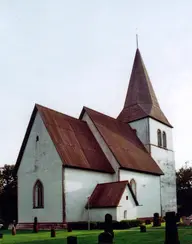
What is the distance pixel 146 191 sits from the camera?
3875cm

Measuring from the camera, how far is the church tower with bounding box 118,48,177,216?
146ft

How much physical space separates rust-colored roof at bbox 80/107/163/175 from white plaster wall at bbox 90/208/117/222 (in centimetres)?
572

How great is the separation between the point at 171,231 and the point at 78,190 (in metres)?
18.6

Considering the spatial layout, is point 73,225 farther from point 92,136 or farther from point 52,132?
point 92,136

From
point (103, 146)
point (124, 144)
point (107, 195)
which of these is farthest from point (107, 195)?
point (124, 144)

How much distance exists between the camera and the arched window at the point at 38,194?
32662 millimetres

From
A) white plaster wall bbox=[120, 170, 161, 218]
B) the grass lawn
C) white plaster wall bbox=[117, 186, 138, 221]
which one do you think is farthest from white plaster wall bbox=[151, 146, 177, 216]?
the grass lawn

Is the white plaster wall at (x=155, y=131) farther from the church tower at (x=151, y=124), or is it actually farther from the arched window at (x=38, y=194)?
the arched window at (x=38, y=194)

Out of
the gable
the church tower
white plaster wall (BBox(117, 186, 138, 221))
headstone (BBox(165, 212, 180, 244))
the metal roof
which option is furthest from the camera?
the church tower

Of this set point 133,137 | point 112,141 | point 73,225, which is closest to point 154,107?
point 133,137

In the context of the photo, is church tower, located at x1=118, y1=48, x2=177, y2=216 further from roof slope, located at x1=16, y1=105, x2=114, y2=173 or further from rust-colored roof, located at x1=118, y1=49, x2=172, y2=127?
roof slope, located at x1=16, y1=105, x2=114, y2=173

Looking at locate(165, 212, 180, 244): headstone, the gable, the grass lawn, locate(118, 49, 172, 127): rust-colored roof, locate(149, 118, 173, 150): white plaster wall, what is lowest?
the grass lawn

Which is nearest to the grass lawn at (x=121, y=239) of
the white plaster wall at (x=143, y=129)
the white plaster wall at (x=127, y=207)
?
the white plaster wall at (x=127, y=207)

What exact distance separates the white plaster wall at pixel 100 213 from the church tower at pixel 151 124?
41.7ft
